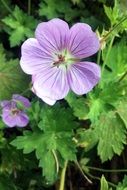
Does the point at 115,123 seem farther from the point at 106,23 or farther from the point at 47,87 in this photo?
the point at 106,23

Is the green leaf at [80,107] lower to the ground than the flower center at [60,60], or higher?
lower

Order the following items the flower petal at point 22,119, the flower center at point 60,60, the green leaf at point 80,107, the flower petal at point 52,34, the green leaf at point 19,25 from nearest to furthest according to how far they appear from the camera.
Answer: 1. the flower petal at point 52,34
2. the flower center at point 60,60
3. the green leaf at point 80,107
4. the flower petal at point 22,119
5. the green leaf at point 19,25

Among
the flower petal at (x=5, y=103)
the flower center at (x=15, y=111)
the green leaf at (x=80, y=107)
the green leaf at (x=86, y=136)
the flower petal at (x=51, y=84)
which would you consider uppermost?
the flower petal at (x=51, y=84)

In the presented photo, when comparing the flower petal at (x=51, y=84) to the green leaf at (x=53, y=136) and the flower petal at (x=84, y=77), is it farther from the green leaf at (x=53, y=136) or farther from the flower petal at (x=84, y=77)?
the green leaf at (x=53, y=136)

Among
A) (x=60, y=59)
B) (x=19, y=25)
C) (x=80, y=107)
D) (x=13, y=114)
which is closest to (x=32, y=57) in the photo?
(x=60, y=59)

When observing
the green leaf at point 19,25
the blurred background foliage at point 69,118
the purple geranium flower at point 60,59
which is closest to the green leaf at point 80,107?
the blurred background foliage at point 69,118

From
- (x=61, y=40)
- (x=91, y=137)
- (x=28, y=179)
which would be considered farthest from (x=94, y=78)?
(x=28, y=179)
